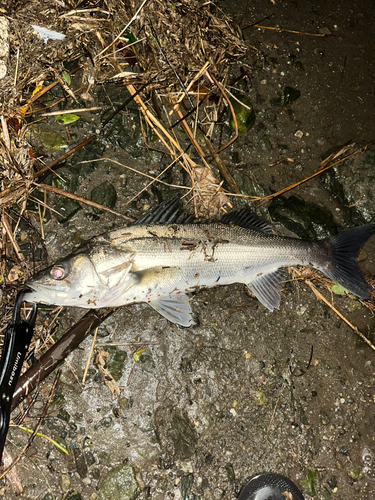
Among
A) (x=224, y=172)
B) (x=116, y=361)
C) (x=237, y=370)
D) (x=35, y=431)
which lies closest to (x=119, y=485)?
(x=35, y=431)

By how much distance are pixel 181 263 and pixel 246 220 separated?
3.16 feet

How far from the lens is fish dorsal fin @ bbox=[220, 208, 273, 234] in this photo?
413 cm

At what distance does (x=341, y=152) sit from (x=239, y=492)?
13.6 ft

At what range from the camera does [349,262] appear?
13.8 ft

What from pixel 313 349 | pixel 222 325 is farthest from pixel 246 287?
pixel 313 349

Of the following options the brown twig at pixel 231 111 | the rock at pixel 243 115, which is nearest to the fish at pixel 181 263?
the brown twig at pixel 231 111

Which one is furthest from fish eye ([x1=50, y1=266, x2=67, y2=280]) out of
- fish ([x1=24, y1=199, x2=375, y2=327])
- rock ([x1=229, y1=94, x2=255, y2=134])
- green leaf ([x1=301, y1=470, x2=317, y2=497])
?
green leaf ([x1=301, y1=470, x2=317, y2=497])

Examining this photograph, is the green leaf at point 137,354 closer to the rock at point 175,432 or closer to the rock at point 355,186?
the rock at point 175,432

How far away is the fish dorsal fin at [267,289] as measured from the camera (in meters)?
4.13

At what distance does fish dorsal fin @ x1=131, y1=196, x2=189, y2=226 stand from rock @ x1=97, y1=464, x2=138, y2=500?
98.1 inches

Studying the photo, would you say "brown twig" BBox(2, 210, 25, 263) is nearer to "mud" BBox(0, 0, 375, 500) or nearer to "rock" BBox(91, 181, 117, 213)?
"mud" BBox(0, 0, 375, 500)

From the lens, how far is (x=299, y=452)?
162 inches

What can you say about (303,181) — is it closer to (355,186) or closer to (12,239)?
(355,186)

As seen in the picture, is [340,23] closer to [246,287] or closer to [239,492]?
[246,287]
